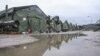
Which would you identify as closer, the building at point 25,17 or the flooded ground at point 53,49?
the flooded ground at point 53,49

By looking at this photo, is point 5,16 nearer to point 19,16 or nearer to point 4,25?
point 19,16

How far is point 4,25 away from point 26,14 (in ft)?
36.3

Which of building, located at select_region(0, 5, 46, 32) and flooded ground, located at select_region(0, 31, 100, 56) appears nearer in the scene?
flooded ground, located at select_region(0, 31, 100, 56)

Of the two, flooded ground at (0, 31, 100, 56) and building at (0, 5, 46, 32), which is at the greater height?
building at (0, 5, 46, 32)

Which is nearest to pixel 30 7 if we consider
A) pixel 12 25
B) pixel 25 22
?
pixel 25 22

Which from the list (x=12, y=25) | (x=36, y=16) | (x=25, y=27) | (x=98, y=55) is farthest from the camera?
(x=36, y=16)

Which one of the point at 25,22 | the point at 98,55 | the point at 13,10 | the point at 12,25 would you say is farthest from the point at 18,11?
the point at 98,55

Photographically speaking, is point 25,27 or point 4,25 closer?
point 4,25

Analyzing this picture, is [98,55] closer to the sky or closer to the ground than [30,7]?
closer to the ground

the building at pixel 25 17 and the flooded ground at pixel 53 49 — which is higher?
the building at pixel 25 17

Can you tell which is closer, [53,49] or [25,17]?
[53,49]

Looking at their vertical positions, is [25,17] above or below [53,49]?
above

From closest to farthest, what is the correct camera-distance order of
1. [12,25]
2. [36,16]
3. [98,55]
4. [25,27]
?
[98,55] → [12,25] → [25,27] → [36,16]

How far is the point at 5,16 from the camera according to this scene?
7375 centimetres
